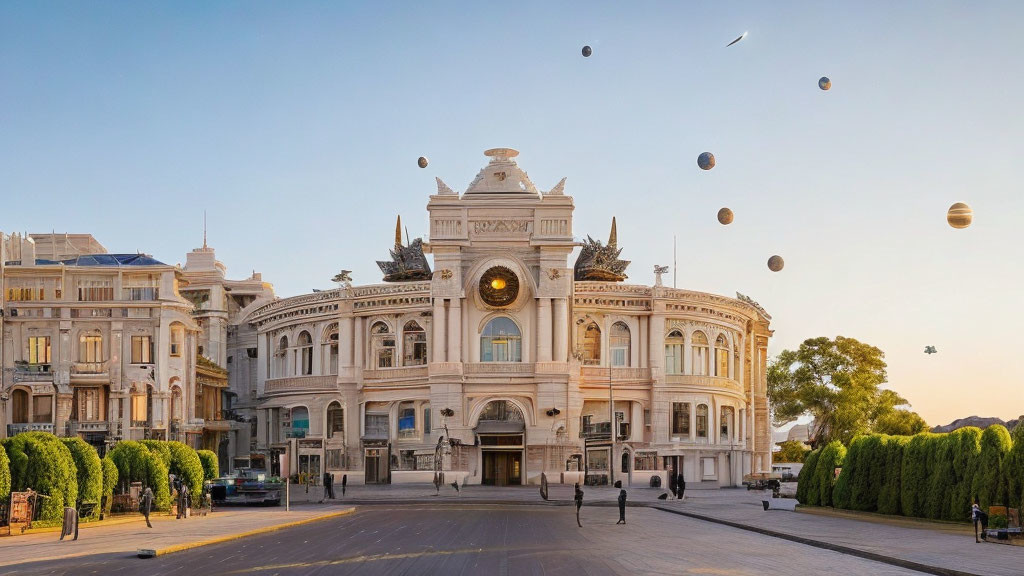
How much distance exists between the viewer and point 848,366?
367ft

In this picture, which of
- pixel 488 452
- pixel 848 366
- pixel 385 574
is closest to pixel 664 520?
pixel 385 574

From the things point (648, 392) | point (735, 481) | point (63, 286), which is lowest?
point (735, 481)

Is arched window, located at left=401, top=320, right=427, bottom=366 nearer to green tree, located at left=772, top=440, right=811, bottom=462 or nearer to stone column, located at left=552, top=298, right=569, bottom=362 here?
stone column, located at left=552, top=298, right=569, bottom=362

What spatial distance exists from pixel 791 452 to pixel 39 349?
8386cm

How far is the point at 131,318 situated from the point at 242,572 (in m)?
57.8

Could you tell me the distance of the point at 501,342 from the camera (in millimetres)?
94875

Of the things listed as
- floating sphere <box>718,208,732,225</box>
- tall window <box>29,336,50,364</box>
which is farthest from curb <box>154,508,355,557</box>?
tall window <box>29,336,50,364</box>

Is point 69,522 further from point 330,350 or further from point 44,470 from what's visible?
point 330,350

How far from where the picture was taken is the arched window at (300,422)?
101188mm

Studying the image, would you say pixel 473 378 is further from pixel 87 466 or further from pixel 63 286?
pixel 87 466

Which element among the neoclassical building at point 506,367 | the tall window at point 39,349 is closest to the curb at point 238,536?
the tall window at point 39,349

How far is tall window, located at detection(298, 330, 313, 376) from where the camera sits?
101 m

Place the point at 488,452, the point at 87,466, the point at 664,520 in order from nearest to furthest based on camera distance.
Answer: the point at 87,466
the point at 664,520
the point at 488,452

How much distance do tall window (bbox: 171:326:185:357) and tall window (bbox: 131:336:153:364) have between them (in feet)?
6.01
